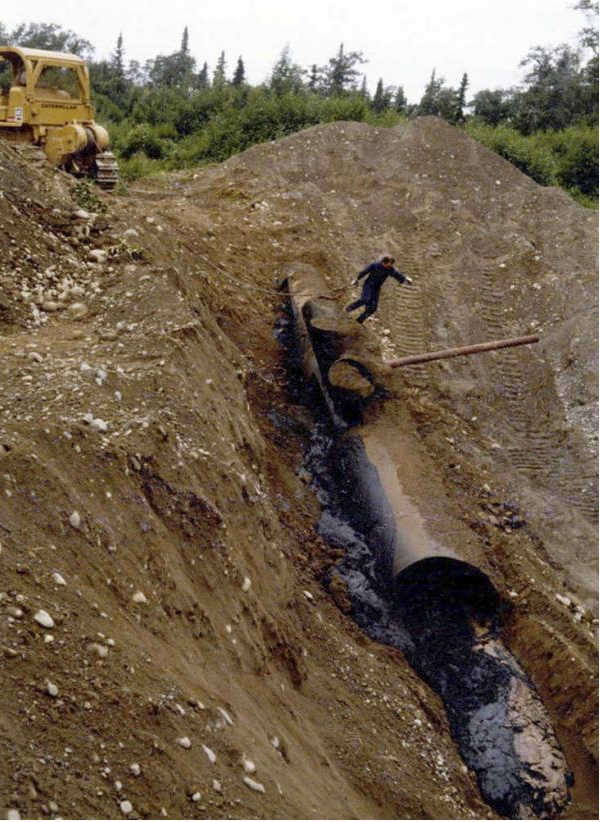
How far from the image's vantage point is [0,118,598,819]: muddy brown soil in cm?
477

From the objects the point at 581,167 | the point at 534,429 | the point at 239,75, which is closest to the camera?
the point at 534,429

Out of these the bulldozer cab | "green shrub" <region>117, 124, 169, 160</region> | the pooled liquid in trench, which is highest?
the bulldozer cab

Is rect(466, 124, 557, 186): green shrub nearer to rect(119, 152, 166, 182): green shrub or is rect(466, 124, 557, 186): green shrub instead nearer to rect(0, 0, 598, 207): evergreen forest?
rect(0, 0, 598, 207): evergreen forest

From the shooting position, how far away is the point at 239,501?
7520 mm

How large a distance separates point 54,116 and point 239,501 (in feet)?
27.2

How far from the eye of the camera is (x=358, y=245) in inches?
586

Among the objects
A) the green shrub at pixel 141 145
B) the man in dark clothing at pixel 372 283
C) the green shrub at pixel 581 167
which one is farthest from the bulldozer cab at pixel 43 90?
the green shrub at pixel 581 167

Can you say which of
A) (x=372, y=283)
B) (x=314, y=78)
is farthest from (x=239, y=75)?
(x=372, y=283)

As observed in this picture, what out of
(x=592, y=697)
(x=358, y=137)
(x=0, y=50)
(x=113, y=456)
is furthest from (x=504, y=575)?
(x=358, y=137)

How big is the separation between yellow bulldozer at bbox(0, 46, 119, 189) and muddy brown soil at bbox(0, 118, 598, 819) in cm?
89

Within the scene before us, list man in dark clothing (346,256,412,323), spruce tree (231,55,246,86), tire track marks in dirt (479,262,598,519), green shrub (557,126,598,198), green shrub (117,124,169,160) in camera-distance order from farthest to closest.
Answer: spruce tree (231,55,246,86), green shrub (557,126,598,198), green shrub (117,124,169,160), man in dark clothing (346,256,412,323), tire track marks in dirt (479,262,598,519)

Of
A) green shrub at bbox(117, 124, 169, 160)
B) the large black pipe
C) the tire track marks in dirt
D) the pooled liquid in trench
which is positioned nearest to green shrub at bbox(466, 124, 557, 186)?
green shrub at bbox(117, 124, 169, 160)

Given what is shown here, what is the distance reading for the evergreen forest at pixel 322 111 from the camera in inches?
840

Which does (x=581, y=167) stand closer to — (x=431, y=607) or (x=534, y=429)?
(x=534, y=429)
